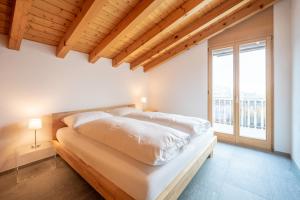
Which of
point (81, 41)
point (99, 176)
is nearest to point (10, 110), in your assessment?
point (81, 41)

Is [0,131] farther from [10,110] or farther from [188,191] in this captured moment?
[188,191]

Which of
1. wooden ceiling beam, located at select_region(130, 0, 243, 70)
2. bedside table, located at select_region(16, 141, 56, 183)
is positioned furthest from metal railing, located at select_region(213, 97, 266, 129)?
bedside table, located at select_region(16, 141, 56, 183)

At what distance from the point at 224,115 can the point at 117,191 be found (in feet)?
11.0

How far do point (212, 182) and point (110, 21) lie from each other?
3.06 metres

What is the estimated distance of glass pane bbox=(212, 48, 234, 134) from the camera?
345 centimetres

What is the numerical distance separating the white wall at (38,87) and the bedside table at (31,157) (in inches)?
6.0

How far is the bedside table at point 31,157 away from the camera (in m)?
2.22

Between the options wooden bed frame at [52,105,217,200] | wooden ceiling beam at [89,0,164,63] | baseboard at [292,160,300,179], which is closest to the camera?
wooden bed frame at [52,105,217,200]

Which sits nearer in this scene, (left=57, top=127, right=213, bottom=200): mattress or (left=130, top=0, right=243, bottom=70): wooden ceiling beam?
(left=57, top=127, right=213, bottom=200): mattress

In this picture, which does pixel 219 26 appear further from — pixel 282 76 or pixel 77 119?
pixel 77 119

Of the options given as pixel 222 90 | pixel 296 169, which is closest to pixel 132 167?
pixel 296 169

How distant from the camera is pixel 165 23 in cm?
263

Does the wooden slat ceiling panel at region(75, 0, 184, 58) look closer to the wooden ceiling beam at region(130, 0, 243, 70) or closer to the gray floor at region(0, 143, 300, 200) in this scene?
the wooden ceiling beam at region(130, 0, 243, 70)

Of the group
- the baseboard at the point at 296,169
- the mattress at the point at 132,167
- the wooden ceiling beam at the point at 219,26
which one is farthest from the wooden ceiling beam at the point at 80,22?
the baseboard at the point at 296,169
